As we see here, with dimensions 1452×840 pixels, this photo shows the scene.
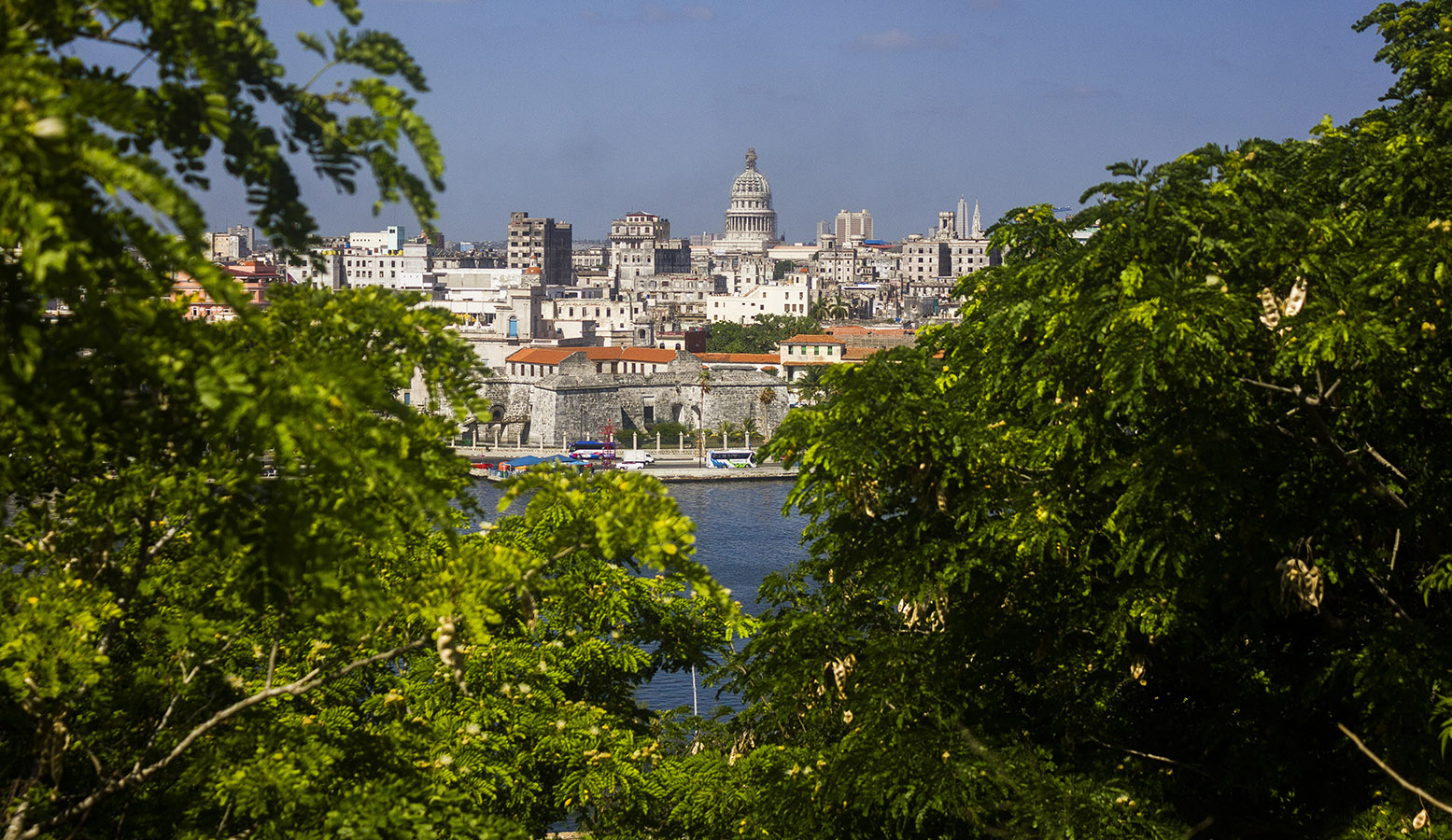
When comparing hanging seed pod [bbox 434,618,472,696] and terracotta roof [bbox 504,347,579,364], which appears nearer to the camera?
hanging seed pod [bbox 434,618,472,696]

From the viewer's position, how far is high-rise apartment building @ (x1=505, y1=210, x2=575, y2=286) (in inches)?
4675

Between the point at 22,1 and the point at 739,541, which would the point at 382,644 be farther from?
the point at 739,541

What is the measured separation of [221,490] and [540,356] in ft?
174

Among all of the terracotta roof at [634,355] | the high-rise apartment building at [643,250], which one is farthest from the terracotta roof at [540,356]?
the high-rise apartment building at [643,250]

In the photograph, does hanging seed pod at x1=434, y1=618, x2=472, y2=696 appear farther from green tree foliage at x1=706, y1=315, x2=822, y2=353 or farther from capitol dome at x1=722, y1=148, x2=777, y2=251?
capitol dome at x1=722, y1=148, x2=777, y2=251

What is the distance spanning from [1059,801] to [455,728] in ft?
7.93

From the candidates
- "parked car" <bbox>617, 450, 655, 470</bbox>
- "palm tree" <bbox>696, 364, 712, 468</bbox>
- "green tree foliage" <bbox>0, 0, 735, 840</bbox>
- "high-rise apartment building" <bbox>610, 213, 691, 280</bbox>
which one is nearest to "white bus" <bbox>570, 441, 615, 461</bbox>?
"parked car" <bbox>617, 450, 655, 470</bbox>

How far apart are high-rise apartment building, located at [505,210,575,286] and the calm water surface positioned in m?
72.2

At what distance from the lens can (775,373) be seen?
57281 mm

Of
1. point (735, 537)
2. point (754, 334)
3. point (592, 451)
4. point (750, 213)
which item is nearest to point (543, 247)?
point (750, 213)

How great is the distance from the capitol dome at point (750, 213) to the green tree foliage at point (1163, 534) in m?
143

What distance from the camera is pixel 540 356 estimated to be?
2206 inches

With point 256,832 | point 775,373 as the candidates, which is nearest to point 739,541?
point 775,373

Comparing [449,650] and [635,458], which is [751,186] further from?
[449,650]
